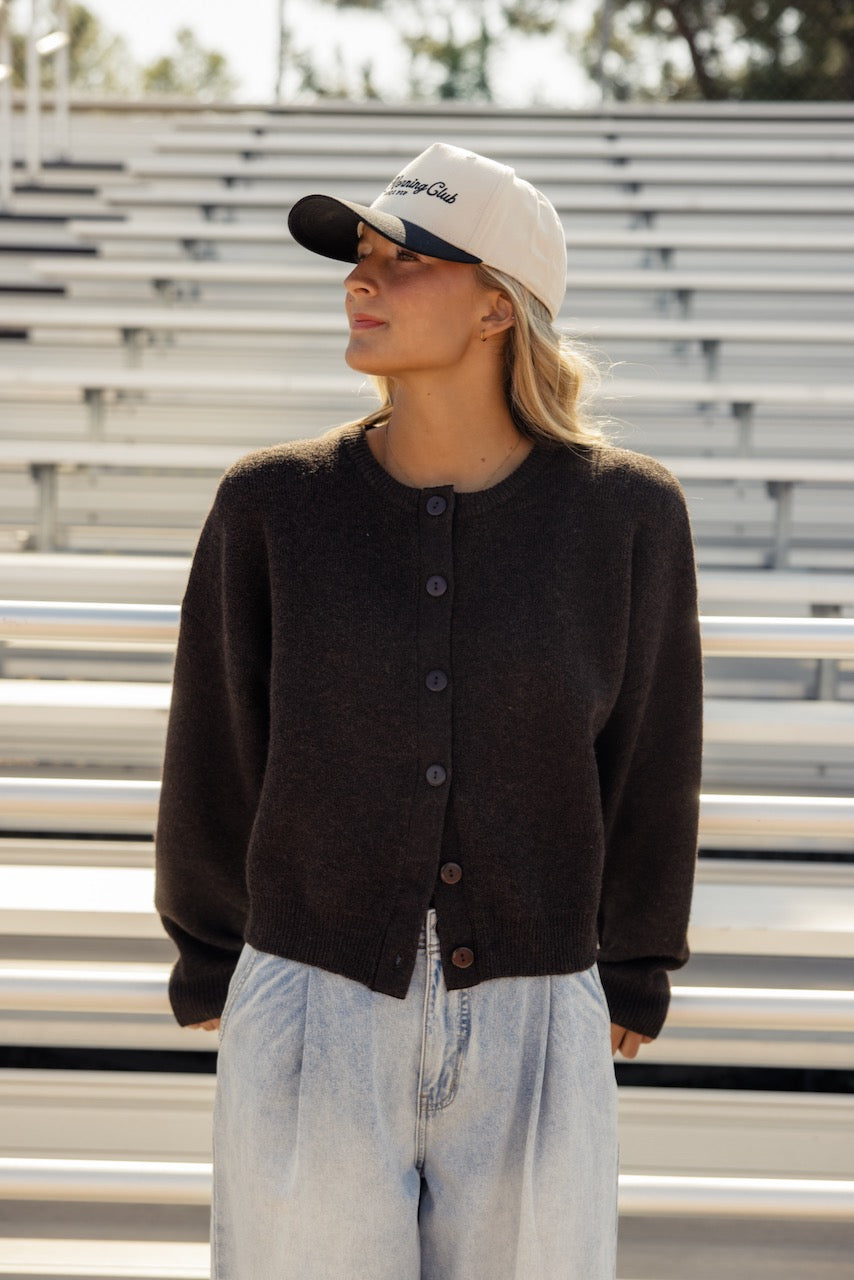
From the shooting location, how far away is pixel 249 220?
5.30m

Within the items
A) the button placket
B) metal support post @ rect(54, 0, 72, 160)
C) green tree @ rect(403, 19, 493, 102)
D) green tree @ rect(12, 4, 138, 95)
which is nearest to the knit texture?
the button placket

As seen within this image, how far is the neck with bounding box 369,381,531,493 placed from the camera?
1.09 metres

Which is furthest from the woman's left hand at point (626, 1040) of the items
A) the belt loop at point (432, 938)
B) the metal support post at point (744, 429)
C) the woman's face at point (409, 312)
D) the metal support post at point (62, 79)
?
Answer: the metal support post at point (62, 79)

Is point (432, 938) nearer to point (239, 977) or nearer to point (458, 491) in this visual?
point (239, 977)

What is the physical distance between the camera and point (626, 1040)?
118 centimetres

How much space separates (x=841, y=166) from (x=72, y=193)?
3.35 metres

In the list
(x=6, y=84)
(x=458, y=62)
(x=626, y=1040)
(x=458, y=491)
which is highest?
(x=458, y=62)

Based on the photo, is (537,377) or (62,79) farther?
(62,79)

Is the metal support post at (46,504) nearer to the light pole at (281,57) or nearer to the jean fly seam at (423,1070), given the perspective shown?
the jean fly seam at (423,1070)

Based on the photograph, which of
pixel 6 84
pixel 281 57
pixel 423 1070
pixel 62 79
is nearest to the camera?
pixel 423 1070

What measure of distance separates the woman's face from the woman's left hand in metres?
0.60

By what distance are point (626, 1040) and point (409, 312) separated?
2.17 feet

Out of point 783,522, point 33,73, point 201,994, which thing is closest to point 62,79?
point 33,73

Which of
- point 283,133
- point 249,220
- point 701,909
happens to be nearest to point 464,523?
point 701,909
